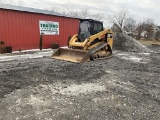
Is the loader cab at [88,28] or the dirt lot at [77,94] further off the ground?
the loader cab at [88,28]

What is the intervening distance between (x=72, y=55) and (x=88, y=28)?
2189mm

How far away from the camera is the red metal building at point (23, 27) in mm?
13812

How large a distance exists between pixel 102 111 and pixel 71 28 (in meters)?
15.7

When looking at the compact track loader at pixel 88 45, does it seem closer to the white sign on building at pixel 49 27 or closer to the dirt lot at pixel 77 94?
the dirt lot at pixel 77 94

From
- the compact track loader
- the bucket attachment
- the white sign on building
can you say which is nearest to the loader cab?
the compact track loader

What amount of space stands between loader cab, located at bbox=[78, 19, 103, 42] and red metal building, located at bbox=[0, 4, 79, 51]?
15.0 feet

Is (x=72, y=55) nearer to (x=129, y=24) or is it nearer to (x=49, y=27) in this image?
(x=49, y=27)

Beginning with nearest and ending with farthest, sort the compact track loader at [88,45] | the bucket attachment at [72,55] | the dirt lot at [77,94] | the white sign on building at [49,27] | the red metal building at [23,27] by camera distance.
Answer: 1. the dirt lot at [77,94]
2. the bucket attachment at [72,55]
3. the compact track loader at [88,45]
4. the red metal building at [23,27]
5. the white sign on building at [49,27]

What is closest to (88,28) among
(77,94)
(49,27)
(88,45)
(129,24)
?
(88,45)

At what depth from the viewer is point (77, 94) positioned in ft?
18.6

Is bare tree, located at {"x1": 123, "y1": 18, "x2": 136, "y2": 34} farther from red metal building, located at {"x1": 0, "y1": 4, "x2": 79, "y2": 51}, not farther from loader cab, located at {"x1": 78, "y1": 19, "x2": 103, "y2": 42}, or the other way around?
loader cab, located at {"x1": 78, "y1": 19, "x2": 103, "y2": 42}

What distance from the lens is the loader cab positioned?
12.4 m

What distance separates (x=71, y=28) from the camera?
19766 millimetres

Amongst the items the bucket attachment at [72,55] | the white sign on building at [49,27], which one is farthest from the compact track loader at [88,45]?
the white sign on building at [49,27]
